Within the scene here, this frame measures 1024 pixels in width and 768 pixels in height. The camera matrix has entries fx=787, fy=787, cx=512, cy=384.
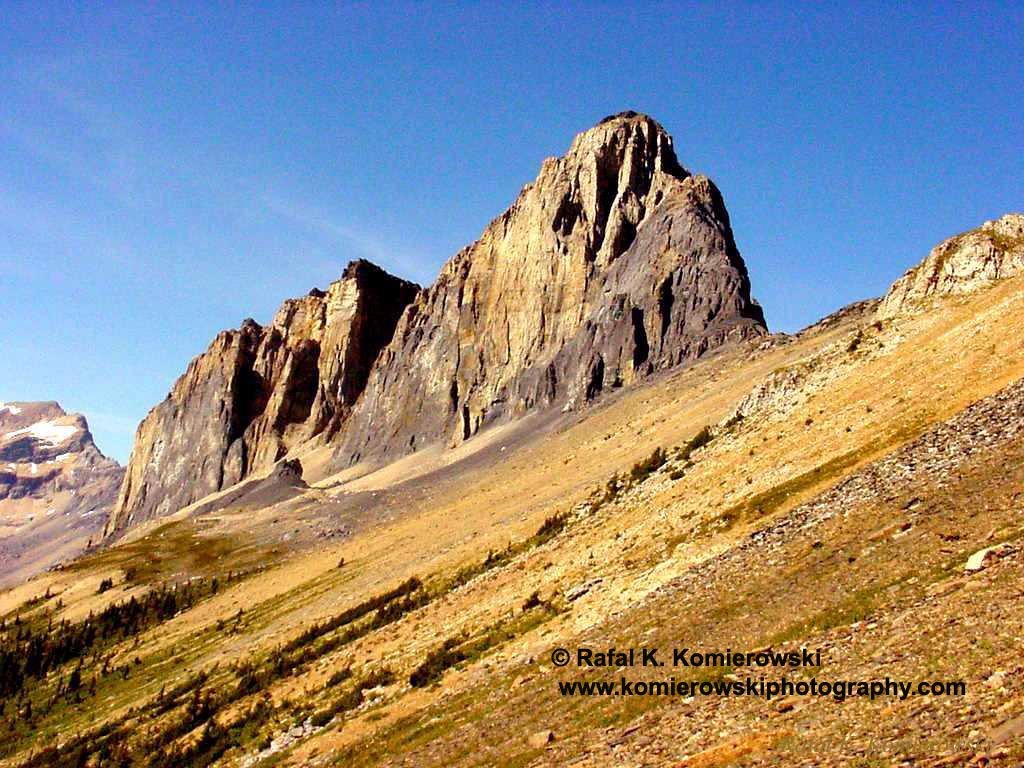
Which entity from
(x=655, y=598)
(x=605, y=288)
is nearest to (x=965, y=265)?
(x=655, y=598)

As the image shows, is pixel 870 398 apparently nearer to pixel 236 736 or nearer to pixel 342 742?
pixel 342 742

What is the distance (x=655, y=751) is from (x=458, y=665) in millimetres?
15743

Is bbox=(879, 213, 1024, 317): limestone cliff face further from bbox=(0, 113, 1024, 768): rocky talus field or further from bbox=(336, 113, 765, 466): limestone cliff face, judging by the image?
bbox=(336, 113, 765, 466): limestone cliff face

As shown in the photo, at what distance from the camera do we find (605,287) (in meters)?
169

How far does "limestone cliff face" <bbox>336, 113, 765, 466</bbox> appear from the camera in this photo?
479 ft

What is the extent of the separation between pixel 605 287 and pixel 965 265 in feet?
378

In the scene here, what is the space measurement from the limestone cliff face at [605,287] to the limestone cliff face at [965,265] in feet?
245

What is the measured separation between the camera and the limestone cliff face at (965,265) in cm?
5356

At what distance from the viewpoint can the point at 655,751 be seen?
17562 mm

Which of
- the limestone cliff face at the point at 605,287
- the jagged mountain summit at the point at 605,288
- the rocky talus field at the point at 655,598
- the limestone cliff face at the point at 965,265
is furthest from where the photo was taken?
the limestone cliff face at the point at 605,287

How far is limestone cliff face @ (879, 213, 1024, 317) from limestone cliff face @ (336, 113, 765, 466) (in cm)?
7475

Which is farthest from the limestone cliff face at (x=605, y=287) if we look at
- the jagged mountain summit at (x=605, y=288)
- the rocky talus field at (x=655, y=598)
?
the rocky talus field at (x=655, y=598)

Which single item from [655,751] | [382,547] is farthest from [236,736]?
[382,547]

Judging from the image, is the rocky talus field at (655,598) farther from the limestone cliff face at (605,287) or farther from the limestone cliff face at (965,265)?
the limestone cliff face at (605,287)
